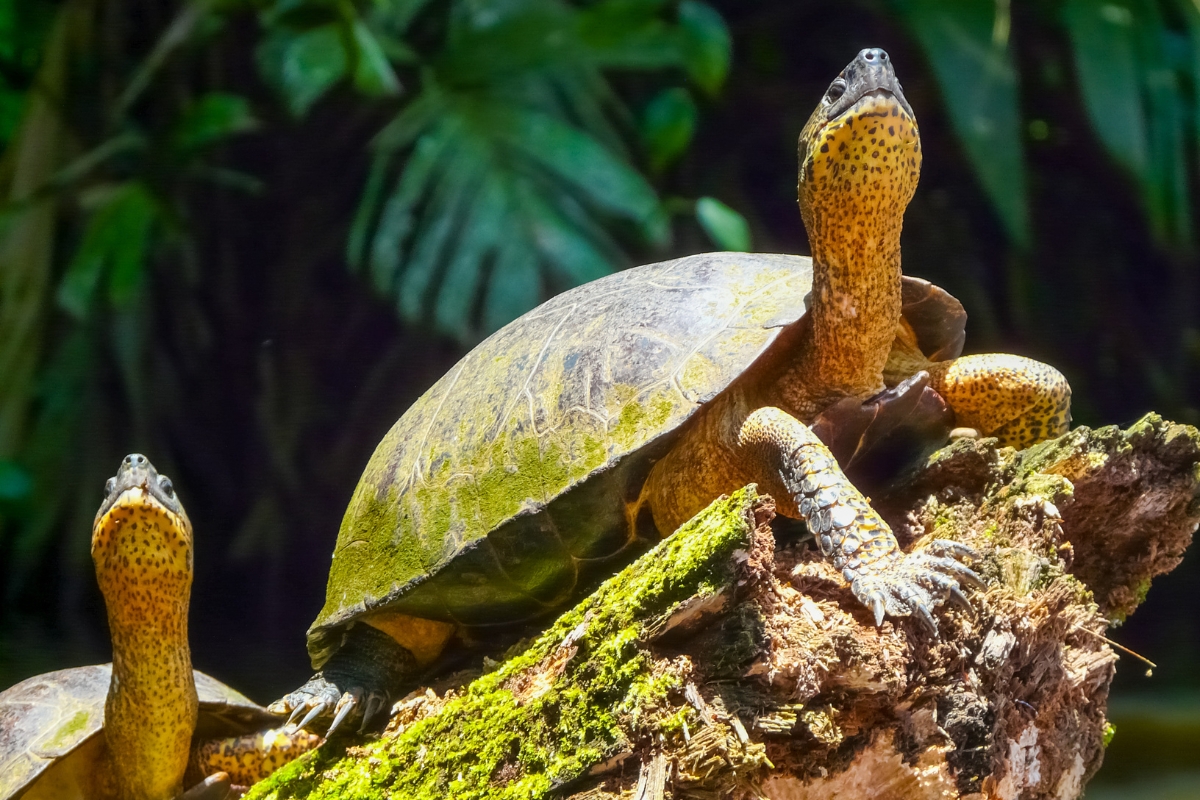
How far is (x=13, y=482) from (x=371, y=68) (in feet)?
5.10

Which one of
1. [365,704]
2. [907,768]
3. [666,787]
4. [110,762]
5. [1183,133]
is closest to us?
[666,787]

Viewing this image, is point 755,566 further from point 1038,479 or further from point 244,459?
point 244,459

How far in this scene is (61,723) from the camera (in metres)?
1.54

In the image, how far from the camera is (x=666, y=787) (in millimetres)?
777

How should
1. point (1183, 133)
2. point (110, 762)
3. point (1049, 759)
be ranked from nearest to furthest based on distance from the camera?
point (1049, 759) < point (110, 762) < point (1183, 133)

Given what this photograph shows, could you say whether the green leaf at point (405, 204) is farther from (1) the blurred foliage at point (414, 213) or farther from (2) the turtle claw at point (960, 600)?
(2) the turtle claw at point (960, 600)

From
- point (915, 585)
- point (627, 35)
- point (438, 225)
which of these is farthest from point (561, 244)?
point (915, 585)

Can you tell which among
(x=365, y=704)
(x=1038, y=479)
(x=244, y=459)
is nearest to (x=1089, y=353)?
(x=1038, y=479)

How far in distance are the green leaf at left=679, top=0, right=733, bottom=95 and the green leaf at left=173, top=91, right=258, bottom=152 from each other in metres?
1.26

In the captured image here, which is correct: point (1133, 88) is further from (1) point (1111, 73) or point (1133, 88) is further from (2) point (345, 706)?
(2) point (345, 706)

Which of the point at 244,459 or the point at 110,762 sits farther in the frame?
the point at 244,459

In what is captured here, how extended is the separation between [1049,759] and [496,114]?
2054mm

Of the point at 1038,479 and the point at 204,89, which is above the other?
the point at 204,89

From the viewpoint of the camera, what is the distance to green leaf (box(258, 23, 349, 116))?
8.20 ft
